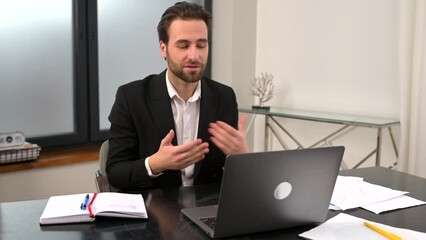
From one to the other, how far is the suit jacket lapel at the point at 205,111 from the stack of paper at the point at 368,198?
1.81 feet

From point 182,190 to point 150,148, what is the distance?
327mm

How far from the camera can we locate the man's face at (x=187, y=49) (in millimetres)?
1901

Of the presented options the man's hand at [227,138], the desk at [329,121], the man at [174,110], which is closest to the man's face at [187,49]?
the man at [174,110]

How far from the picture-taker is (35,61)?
311 cm

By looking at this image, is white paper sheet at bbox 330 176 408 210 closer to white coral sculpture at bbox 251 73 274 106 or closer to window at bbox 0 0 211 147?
white coral sculpture at bbox 251 73 274 106

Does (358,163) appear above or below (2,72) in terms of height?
below

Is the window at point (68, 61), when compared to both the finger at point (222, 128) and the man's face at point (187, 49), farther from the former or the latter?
the finger at point (222, 128)

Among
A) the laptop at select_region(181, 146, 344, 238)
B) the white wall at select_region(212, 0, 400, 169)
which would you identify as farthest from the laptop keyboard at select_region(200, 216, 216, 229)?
the white wall at select_region(212, 0, 400, 169)

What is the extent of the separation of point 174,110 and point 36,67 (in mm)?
1502

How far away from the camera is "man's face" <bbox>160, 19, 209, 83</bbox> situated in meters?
1.90

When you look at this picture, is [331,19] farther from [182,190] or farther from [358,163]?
[182,190]

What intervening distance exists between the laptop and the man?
577mm

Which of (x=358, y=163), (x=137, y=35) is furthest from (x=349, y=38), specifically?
(x=137, y=35)

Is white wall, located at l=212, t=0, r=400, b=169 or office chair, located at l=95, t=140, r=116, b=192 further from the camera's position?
white wall, located at l=212, t=0, r=400, b=169
